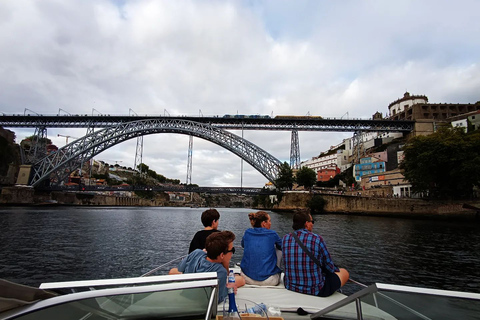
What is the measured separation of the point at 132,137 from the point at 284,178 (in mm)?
23742

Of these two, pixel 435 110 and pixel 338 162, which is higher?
pixel 435 110

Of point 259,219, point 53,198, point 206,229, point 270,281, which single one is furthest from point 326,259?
point 53,198

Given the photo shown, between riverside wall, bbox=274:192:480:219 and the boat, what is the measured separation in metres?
27.6

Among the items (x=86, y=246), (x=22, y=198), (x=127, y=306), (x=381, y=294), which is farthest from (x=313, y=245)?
(x=22, y=198)

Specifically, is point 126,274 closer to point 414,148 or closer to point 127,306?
point 127,306

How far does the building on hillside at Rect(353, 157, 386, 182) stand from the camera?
45.7 m

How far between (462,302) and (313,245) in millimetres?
1403

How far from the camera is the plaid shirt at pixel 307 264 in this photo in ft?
8.83

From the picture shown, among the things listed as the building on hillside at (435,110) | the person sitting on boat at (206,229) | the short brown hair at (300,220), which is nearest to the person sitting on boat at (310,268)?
the short brown hair at (300,220)

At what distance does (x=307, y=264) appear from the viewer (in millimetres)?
2709

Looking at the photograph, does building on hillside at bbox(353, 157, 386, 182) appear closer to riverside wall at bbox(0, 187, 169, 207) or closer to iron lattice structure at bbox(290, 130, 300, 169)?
iron lattice structure at bbox(290, 130, 300, 169)

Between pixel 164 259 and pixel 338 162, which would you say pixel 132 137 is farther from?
pixel 338 162

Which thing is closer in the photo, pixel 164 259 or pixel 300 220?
pixel 300 220

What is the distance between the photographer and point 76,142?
40.7m
